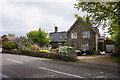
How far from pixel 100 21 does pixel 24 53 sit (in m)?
15.6

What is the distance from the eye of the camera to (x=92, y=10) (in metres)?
11.5

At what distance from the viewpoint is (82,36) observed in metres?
23.8

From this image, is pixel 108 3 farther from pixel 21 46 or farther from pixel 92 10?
pixel 21 46

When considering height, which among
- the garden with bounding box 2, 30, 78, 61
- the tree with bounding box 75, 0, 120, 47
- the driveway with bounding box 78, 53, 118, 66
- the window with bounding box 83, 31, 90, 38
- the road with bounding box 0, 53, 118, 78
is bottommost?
the driveway with bounding box 78, 53, 118, 66

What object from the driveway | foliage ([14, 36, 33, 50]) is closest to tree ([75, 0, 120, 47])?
the driveway

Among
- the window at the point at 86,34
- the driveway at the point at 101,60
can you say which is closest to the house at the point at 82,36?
the window at the point at 86,34

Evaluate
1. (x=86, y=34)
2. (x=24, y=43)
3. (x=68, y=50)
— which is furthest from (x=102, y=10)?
(x=24, y=43)

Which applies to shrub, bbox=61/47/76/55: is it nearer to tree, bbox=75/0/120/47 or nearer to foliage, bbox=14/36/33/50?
tree, bbox=75/0/120/47

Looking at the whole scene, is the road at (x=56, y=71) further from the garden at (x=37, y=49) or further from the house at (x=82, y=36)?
the house at (x=82, y=36)

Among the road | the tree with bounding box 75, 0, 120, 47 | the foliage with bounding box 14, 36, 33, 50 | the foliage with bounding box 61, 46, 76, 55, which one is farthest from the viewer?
the foliage with bounding box 14, 36, 33, 50

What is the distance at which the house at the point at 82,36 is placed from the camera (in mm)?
22531

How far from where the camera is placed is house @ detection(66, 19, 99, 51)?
22.5 metres

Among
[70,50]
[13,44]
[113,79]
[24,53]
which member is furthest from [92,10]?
[13,44]

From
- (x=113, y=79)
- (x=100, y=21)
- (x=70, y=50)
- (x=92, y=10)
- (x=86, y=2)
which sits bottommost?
(x=113, y=79)
